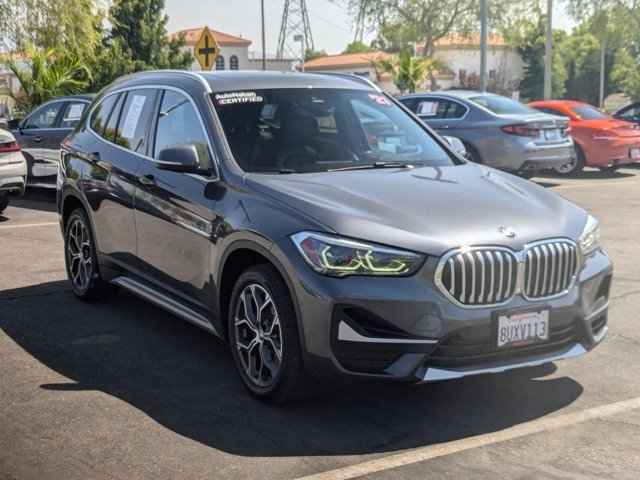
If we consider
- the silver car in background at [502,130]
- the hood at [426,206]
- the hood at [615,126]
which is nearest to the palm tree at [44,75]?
the silver car in background at [502,130]

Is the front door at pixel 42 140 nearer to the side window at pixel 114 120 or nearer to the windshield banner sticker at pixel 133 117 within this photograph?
the side window at pixel 114 120

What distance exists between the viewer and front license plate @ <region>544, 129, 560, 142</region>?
1507 cm

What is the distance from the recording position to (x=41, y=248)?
10031mm

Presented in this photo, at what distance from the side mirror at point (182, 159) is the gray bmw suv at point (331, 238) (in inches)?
0.5

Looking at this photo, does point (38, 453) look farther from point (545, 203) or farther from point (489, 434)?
point (545, 203)

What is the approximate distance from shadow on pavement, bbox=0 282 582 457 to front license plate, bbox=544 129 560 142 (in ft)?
32.1

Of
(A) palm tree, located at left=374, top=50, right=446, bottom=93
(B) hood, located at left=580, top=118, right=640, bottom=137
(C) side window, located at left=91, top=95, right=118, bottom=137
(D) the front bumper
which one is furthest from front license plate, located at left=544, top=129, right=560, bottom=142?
(A) palm tree, located at left=374, top=50, right=446, bottom=93

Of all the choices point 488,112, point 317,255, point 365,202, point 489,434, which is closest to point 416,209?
point 365,202

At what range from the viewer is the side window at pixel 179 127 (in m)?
5.66

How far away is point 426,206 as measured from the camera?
15.9ft

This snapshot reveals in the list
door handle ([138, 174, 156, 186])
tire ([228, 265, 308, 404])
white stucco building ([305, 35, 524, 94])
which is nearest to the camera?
tire ([228, 265, 308, 404])

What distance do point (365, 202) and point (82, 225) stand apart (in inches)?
128

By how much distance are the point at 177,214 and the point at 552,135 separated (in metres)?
10.6

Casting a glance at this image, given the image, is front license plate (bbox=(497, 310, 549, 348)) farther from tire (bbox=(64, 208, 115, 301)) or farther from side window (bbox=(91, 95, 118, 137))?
side window (bbox=(91, 95, 118, 137))
